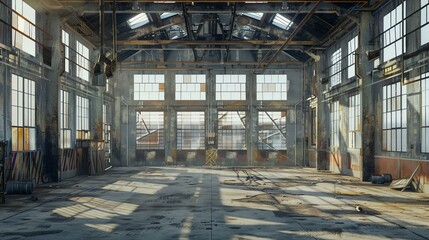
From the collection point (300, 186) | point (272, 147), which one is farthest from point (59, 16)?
point (272, 147)

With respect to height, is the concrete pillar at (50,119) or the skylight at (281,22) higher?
the skylight at (281,22)

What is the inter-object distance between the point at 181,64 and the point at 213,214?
22.1m

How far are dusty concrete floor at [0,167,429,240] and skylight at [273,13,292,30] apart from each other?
12002 millimetres

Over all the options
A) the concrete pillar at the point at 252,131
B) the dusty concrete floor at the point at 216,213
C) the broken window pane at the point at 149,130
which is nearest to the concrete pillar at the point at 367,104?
the dusty concrete floor at the point at 216,213

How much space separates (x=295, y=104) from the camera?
31.5 meters

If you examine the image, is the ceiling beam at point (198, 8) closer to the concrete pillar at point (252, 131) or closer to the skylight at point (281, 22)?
the skylight at point (281, 22)

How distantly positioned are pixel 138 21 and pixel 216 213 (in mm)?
18294

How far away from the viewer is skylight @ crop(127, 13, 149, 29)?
25.8m

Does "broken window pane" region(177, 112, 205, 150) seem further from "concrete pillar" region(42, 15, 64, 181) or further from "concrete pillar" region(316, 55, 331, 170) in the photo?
"concrete pillar" region(42, 15, 64, 181)

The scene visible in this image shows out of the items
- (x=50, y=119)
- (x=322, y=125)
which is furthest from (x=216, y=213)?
(x=322, y=125)

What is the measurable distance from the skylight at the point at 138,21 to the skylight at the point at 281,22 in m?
7.46

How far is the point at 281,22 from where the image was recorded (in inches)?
1041

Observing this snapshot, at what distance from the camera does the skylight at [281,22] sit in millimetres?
25484

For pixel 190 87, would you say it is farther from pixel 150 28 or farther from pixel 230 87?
pixel 150 28
